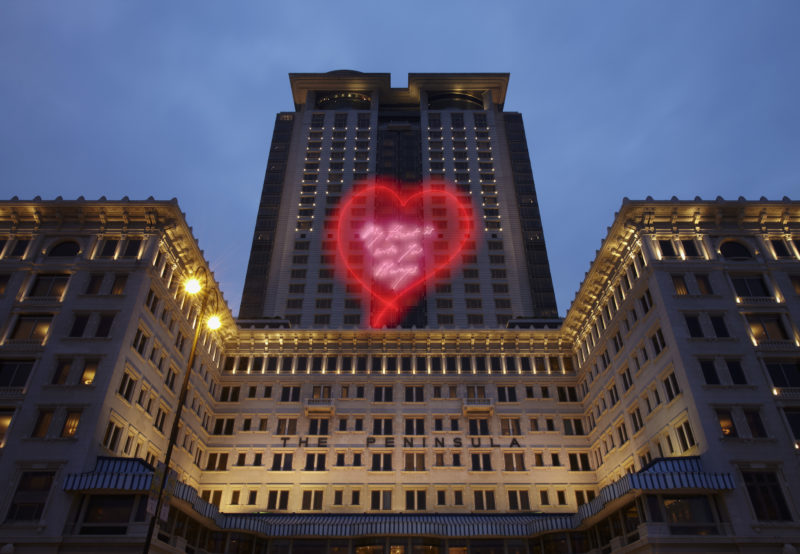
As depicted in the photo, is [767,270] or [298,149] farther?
[298,149]

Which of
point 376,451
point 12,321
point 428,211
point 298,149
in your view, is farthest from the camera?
point 298,149

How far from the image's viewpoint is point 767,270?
136 feet

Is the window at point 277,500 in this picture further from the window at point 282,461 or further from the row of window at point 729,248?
the row of window at point 729,248

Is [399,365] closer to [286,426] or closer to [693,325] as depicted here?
[286,426]

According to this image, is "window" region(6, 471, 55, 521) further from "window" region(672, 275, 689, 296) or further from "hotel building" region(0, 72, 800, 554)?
"window" region(672, 275, 689, 296)

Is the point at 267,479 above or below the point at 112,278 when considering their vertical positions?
below

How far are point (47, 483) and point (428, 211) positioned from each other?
69.6 metres

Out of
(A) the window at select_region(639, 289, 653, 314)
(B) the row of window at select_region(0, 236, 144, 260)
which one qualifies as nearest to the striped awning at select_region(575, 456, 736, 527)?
(A) the window at select_region(639, 289, 653, 314)

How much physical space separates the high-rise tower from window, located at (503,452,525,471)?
26598 mm

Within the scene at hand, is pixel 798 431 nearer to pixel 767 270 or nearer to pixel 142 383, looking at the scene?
pixel 767 270

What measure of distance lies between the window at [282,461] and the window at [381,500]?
331 inches

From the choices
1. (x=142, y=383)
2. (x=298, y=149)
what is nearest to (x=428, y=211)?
Result: (x=298, y=149)

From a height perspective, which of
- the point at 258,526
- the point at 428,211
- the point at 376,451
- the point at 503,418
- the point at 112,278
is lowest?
the point at 258,526

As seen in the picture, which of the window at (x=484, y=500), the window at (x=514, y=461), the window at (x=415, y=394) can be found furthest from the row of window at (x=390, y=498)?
the window at (x=415, y=394)
